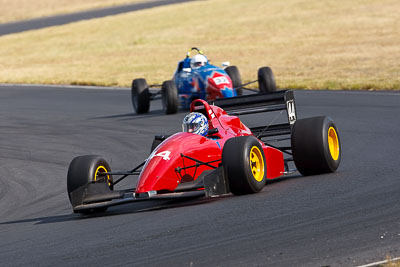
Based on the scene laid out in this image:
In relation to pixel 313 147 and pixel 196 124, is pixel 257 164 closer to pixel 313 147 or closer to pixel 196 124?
pixel 313 147

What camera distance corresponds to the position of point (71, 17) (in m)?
71.9

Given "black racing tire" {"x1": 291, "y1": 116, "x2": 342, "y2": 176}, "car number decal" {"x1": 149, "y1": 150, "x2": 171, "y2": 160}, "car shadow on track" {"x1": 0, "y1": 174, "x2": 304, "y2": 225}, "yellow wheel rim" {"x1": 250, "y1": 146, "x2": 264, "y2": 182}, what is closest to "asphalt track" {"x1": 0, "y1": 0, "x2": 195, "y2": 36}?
"car shadow on track" {"x1": 0, "y1": 174, "x2": 304, "y2": 225}

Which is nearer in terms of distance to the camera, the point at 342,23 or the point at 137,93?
the point at 137,93

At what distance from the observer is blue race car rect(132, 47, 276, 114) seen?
22.0 meters

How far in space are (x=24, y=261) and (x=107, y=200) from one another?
2319mm

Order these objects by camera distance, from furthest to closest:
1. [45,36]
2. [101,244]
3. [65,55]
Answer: [45,36] < [65,55] < [101,244]

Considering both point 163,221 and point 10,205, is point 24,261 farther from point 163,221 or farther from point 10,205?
point 10,205

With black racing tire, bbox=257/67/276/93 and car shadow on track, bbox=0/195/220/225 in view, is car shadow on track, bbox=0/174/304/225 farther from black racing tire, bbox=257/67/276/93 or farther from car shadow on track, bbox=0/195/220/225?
black racing tire, bbox=257/67/276/93

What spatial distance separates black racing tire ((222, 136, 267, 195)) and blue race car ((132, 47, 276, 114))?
11856 millimetres

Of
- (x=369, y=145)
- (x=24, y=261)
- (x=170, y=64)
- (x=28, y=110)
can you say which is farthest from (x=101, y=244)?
(x=170, y=64)

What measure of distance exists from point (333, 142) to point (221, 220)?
334 centimetres

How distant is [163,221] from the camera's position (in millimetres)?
9281

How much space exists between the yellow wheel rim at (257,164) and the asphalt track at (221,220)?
23 centimetres

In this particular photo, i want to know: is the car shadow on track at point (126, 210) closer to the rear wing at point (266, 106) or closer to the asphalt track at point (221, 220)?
the asphalt track at point (221, 220)
